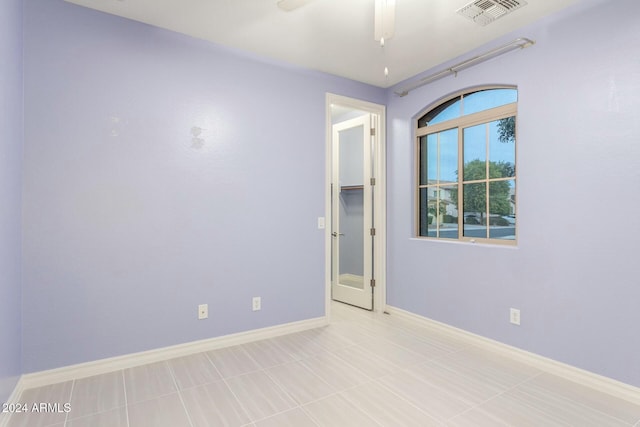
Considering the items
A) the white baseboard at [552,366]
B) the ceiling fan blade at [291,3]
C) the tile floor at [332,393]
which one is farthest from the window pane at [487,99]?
the tile floor at [332,393]

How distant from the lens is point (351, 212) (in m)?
4.52

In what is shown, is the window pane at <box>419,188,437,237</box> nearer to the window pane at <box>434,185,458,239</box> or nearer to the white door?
the window pane at <box>434,185,458,239</box>

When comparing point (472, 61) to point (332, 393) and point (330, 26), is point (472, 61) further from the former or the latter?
point (332, 393)

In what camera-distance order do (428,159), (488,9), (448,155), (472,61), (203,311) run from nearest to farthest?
1. (488,9)
2. (203,311)
3. (472,61)
4. (448,155)
5. (428,159)

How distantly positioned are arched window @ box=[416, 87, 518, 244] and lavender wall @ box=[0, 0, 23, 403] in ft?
11.2

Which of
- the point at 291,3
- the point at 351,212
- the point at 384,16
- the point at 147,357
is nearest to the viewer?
the point at 384,16

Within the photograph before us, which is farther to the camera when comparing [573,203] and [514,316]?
[514,316]

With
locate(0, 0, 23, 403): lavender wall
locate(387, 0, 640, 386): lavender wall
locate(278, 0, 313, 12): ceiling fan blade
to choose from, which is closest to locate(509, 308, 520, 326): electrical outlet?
locate(387, 0, 640, 386): lavender wall

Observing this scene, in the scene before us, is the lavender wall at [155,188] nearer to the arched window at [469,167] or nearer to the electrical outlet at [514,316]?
the arched window at [469,167]

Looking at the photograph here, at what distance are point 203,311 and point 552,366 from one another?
2777 mm

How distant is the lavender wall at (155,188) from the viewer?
2303mm

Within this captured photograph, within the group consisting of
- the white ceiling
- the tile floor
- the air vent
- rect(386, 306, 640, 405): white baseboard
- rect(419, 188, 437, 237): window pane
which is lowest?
the tile floor

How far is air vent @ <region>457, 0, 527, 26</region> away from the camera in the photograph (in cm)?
231

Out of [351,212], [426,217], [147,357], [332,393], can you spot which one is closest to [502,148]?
[426,217]
